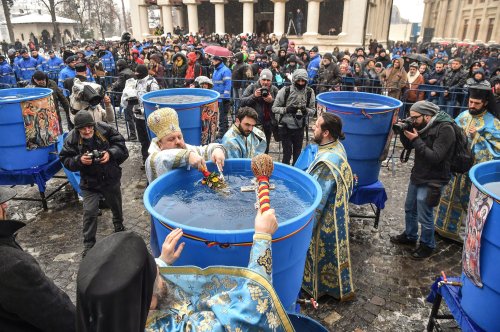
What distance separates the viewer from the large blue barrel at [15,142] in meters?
5.16

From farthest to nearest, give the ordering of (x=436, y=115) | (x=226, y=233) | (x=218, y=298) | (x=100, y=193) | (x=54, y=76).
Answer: (x=54, y=76) → (x=100, y=193) → (x=436, y=115) → (x=226, y=233) → (x=218, y=298)

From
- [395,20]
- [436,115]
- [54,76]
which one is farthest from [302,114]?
[395,20]

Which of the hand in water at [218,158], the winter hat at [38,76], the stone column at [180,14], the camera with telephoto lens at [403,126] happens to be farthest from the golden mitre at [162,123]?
the stone column at [180,14]

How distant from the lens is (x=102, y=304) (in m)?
1.22

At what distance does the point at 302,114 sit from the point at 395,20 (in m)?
161

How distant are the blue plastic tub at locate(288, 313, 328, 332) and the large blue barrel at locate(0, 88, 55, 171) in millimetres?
5035

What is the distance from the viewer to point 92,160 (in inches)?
175

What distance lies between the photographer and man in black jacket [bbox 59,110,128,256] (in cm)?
443

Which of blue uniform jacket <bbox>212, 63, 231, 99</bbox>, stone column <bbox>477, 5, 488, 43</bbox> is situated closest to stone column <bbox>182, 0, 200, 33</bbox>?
blue uniform jacket <bbox>212, 63, 231, 99</bbox>

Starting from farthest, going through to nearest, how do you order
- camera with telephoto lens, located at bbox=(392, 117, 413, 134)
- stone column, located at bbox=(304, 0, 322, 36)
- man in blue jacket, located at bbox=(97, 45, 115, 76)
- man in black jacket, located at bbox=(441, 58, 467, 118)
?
stone column, located at bbox=(304, 0, 322, 36)
man in blue jacket, located at bbox=(97, 45, 115, 76)
man in black jacket, located at bbox=(441, 58, 467, 118)
camera with telephoto lens, located at bbox=(392, 117, 413, 134)

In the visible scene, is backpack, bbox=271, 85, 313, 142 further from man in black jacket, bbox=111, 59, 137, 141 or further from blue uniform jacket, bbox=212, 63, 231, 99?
man in black jacket, bbox=111, 59, 137, 141

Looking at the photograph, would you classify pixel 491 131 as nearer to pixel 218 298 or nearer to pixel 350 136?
pixel 350 136

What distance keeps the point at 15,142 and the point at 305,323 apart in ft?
17.0

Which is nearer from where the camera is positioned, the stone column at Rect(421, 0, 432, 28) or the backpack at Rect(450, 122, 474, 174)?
the backpack at Rect(450, 122, 474, 174)
